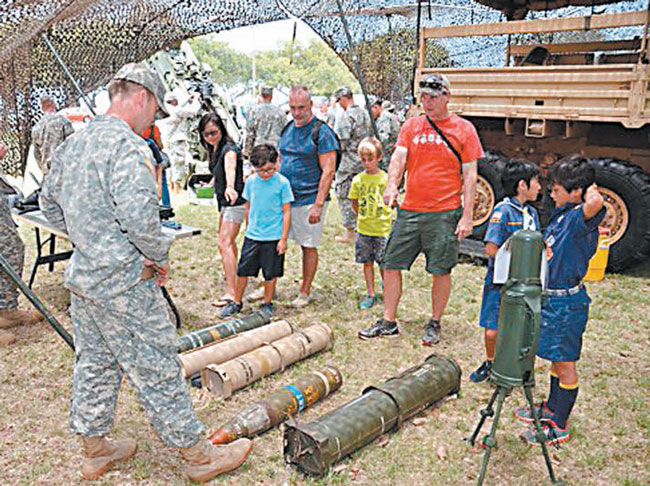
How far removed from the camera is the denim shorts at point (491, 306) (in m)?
3.66

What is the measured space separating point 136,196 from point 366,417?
1.67 meters

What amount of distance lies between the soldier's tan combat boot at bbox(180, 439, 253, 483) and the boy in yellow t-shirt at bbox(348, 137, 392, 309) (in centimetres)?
254

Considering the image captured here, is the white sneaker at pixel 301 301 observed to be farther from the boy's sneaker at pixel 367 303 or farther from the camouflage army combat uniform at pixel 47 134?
the camouflage army combat uniform at pixel 47 134

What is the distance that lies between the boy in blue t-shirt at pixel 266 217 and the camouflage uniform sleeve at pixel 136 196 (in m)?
2.42

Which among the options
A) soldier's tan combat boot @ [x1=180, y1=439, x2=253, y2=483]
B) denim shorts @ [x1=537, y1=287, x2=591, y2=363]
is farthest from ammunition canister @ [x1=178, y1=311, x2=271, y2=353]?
denim shorts @ [x1=537, y1=287, x2=591, y2=363]

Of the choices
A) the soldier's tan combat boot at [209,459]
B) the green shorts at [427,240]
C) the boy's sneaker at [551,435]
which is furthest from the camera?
the green shorts at [427,240]

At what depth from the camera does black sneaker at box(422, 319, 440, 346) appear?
4.59 meters

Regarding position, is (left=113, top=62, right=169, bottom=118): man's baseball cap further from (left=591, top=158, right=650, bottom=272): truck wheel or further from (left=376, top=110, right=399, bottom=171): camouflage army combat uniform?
(left=376, top=110, right=399, bottom=171): camouflage army combat uniform

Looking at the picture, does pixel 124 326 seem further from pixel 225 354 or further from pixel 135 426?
pixel 225 354

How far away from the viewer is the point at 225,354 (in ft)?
13.2

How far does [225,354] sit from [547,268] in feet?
7.05

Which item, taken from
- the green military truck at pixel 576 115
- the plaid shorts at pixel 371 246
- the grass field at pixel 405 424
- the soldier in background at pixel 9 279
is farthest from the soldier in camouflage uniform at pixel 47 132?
the green military truck at pixel 576 115

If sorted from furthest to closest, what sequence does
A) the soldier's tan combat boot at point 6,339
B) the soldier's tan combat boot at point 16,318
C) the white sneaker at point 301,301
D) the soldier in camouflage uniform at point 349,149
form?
the soldier in camouflage uniform at point 349,149 → the white sneaker at point 301,301 → the soldier's tan combat boot at point 16,318 → the soldier's tan combat boot at point 6,339

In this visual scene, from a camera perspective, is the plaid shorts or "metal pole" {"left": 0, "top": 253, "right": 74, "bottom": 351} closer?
"metal pole" {"left": 0, "top": 253, "right": 74, "bottom": 351}
